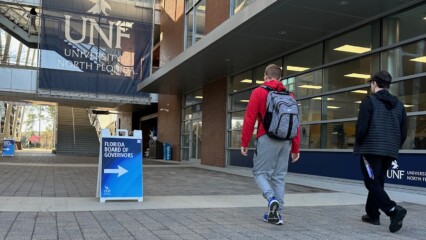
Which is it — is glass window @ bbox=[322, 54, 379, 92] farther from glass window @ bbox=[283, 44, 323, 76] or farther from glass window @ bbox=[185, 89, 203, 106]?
glass window @ bbox=[185, 89, 203, 106]

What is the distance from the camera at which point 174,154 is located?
78.9 ft

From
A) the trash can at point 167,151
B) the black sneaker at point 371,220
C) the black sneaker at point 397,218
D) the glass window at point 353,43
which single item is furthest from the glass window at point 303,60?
the trash can at point 167,151

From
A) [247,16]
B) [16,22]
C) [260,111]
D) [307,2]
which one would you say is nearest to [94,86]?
[16,22]

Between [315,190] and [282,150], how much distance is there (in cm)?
446

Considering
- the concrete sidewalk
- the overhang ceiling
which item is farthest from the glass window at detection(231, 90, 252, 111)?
the concrete sidewalk

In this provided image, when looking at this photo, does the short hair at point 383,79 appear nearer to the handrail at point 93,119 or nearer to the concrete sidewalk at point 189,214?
the concrete sidewalk at point 189,214

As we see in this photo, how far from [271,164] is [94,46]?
18.9 m

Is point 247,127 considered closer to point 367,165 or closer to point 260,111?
point 260,111

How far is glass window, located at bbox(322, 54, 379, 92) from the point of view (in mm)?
10750

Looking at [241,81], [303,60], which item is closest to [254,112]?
[303,60]

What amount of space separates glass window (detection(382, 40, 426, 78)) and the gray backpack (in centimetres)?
521

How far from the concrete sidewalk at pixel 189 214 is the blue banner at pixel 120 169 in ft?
0.70

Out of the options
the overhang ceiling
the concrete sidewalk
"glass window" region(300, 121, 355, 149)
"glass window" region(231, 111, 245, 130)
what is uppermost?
the overhang ceiling

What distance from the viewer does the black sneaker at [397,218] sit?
16.6 ft
